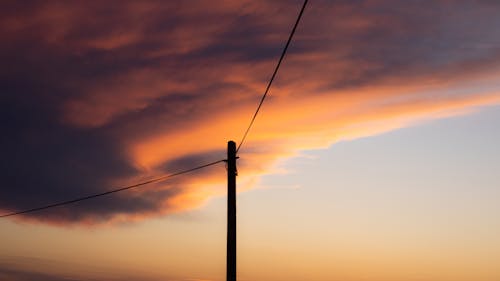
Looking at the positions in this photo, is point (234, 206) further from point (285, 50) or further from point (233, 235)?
point (285, 50)

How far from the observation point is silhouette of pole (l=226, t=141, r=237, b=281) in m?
16.2

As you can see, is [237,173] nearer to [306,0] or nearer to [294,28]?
[294,28]

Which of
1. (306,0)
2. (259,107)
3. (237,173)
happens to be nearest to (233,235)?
(237,173)

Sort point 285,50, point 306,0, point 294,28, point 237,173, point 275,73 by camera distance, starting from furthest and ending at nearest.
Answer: point 237,173 → point 275,73 → point 285,50 → point 294,28 → point 306,0

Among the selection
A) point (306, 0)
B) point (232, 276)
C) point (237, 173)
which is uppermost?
point (306, 0)

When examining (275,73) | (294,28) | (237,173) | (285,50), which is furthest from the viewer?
(237,173)

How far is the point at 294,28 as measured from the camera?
13.1m

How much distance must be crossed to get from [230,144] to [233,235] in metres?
2.72

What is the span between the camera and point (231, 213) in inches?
655

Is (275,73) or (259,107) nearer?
(275,73)

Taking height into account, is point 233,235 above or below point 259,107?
below

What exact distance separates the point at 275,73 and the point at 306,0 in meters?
3.87

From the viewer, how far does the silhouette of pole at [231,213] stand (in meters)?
16.2

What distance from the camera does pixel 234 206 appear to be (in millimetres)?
16734
